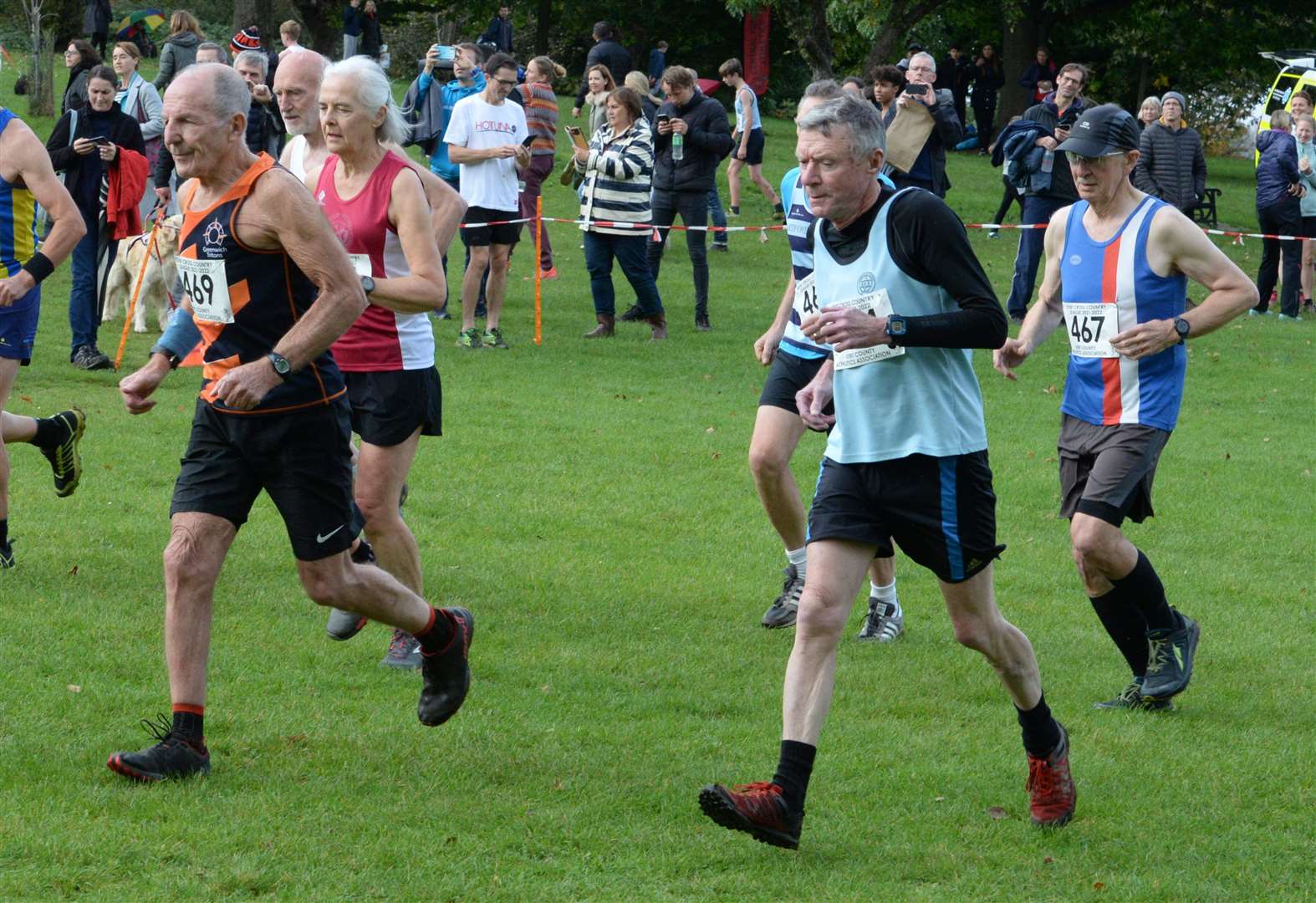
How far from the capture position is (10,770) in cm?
500

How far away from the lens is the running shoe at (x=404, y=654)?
249 inches

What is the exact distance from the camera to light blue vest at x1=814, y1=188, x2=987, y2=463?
4.72 meters

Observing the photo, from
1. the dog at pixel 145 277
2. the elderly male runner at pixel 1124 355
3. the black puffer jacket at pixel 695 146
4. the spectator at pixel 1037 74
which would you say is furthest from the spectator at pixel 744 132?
the elderly male runner at pixel 1124 355

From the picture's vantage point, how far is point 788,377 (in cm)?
694

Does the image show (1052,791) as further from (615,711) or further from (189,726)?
(189,726)

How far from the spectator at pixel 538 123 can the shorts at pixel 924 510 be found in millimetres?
12185

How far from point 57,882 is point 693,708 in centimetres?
246

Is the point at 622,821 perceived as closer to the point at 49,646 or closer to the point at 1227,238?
the point at 49,646

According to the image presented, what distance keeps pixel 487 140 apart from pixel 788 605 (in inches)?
324

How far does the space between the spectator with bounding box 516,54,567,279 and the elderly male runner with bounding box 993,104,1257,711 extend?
432 inches

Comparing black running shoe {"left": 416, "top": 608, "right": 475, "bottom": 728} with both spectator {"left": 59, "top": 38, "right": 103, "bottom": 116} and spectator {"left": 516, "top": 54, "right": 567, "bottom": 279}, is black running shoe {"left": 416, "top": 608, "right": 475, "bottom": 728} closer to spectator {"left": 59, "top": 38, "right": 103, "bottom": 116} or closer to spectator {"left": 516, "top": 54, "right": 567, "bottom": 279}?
spectator {"left": 59, "top": 38, "right": 103, "bottom": 116}

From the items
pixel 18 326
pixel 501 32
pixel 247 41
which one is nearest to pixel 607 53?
pixel 247 41

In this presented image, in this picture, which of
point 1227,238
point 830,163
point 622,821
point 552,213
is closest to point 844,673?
point 622,821

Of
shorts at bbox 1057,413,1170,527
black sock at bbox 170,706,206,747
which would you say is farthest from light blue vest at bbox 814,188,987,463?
black sock at bbox 170,706,206,747
